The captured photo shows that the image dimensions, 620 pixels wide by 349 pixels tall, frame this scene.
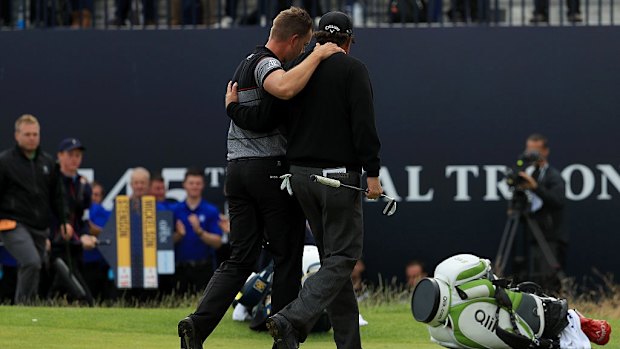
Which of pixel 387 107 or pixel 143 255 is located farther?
pixel 387 107

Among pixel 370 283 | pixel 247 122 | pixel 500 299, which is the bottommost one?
pixel 370 283

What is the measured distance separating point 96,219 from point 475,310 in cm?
731

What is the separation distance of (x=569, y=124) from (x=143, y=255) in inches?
194

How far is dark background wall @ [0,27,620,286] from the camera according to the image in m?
15.7

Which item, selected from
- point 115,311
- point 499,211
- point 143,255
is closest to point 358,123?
point 115,311

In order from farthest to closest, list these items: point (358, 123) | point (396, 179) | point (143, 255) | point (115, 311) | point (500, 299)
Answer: point (396, 179)
point (143, 255)
point (115, 311)
point (500, 299)
point (358, 123)

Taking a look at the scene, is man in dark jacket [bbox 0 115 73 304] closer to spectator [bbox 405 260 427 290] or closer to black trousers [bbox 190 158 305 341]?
spectator [bbox 405 260 427 290]

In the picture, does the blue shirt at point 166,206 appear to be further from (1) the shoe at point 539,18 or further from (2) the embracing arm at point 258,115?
(2) the embracing arm at point 258,115

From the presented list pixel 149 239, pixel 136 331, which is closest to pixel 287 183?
pixel 136 331

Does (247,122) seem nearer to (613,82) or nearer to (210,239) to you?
(210,239)

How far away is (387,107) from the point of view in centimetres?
1572

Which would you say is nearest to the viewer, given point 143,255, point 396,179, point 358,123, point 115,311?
point 358,123

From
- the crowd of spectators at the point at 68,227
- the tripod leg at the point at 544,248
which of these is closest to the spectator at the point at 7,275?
the crowd of spectators at the point at 68,227

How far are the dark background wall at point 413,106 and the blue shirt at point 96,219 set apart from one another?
2.23 feet
